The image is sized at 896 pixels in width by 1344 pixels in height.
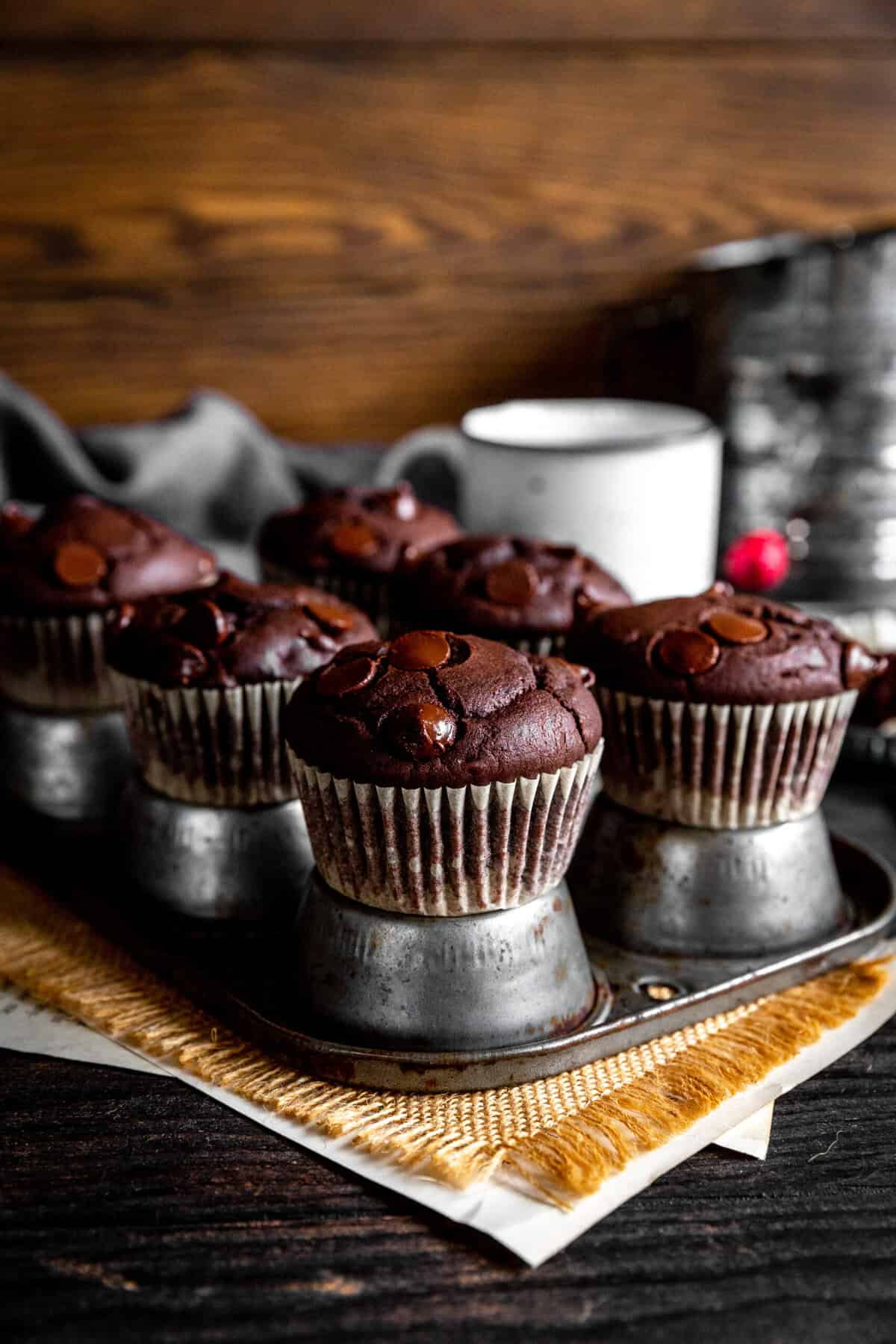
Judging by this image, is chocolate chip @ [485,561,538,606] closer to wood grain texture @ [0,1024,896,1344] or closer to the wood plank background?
wood grain texture @ [0,1024,896,1344]

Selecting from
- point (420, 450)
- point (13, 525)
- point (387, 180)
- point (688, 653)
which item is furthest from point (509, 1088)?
point (387, 180)

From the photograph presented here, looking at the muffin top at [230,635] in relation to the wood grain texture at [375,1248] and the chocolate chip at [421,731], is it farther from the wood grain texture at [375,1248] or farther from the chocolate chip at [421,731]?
the wood grain texture at [375,1248]

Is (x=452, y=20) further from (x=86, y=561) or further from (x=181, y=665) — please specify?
(x=181, y=665)

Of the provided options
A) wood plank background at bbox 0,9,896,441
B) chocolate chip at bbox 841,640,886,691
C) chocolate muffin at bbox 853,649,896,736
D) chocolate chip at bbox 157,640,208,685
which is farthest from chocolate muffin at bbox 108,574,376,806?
wood plank background at bbox 0,9,896,441

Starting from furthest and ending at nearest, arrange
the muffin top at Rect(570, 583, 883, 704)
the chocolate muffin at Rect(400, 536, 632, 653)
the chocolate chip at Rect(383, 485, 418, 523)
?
1. the chocolate chip at Rect(383, 485, 418, 523)
2. the chocolate muffin at Rect(400, 536, 632, 653)
3. the muffin top at Rect(570, 583, 883, 704)

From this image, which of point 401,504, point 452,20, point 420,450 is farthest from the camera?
point 452,20
